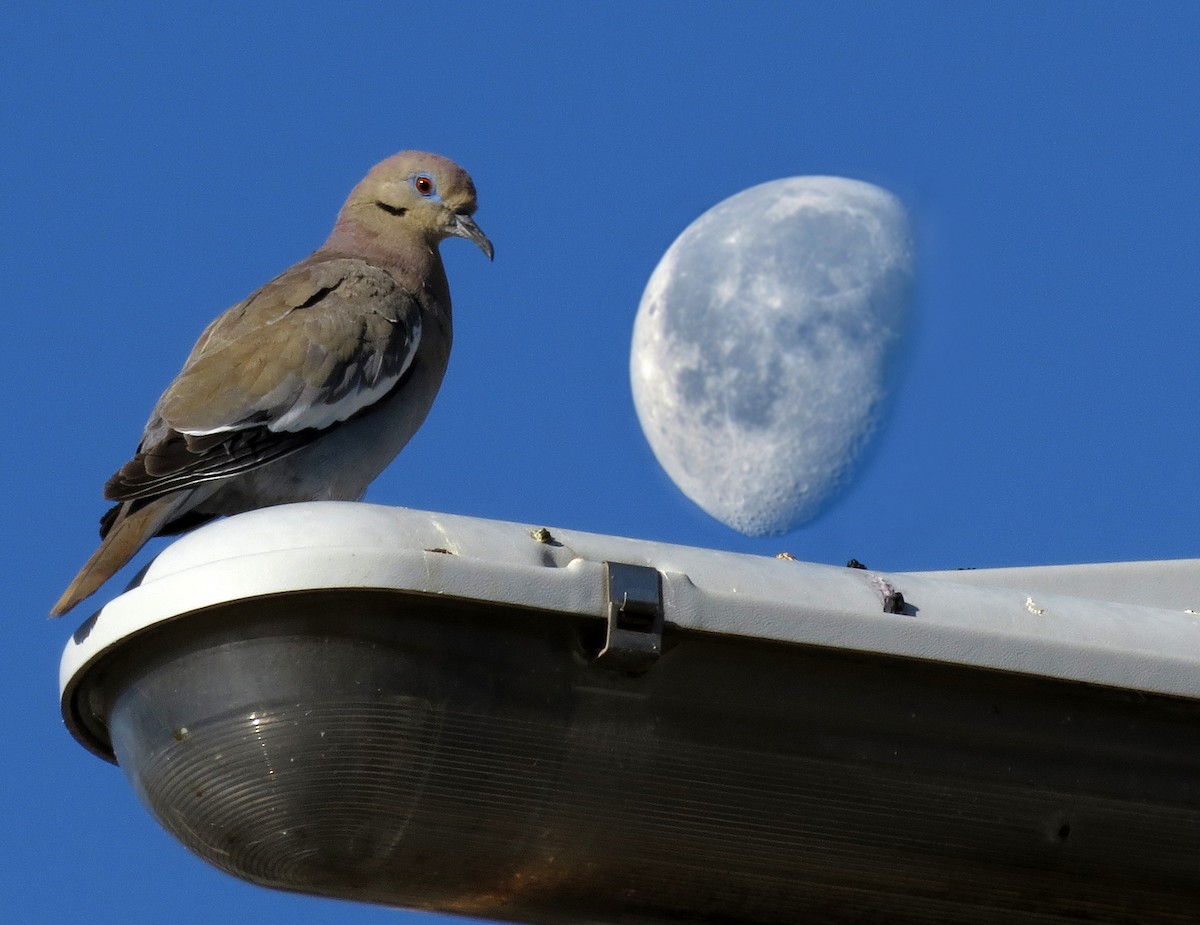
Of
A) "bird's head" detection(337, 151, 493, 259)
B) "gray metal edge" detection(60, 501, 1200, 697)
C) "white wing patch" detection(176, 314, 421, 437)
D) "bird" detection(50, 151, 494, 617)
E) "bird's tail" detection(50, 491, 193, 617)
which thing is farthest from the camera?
"bird's head" detection(337, 151, 493, 259)

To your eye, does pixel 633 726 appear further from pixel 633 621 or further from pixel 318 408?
pixel 318 408

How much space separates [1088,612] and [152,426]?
7.77 ft

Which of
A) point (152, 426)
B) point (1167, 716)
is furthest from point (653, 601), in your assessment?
point (152, 426)

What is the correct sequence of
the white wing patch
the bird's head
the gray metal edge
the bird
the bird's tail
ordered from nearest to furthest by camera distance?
the gray metal edge, the bird's tail, the bird, the white wing patch, the bird's head

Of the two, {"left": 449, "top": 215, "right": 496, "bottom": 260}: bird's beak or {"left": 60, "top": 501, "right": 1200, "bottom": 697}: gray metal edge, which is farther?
{"left": 449, "top": 215, "right": 496, "bottom": 260}: bird's beak

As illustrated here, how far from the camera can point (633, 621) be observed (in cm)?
195

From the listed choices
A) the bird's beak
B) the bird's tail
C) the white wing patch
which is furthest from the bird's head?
the bird's tail

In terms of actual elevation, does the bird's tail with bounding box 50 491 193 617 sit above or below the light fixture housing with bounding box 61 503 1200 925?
above

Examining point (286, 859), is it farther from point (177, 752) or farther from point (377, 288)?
point (377, 288)

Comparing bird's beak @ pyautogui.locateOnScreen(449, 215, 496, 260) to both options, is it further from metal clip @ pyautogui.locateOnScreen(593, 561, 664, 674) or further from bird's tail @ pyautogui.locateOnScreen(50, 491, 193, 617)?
metal clip @ pyautogui.locateOnScreen(593, 561, 664, 674)

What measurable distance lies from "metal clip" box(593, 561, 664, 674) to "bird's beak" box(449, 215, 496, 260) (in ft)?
10.1

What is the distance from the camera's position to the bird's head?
4902mm

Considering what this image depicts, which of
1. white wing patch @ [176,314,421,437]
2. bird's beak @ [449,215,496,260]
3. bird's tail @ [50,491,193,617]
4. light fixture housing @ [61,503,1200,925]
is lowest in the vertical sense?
light fixture housing @ [61,503,1200,925]

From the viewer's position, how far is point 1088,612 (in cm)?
218
